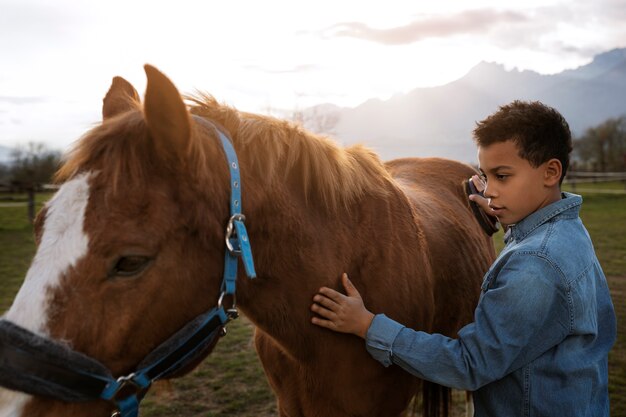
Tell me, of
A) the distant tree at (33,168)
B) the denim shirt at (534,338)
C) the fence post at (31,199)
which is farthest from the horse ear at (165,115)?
→ the distant tree at (33,168)

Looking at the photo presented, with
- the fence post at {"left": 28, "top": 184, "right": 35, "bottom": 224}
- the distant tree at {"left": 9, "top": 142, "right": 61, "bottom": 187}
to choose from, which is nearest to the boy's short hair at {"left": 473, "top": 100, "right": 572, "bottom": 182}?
the fence post at {"left": 28, "top": 184, "right": 35, "bottom": 224}

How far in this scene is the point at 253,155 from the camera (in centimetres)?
185

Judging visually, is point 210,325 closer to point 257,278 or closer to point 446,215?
point 257,278

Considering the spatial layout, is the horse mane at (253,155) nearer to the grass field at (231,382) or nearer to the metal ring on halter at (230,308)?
the metal ring on halter at (230,308)

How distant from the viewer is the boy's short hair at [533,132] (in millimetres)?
1907

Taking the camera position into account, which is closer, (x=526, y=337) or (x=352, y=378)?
(x=526, y=337)

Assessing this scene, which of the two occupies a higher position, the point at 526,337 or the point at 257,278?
the point at 257,278

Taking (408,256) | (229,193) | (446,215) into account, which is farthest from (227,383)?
(229,193)

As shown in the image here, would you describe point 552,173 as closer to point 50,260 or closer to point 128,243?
point 128,243

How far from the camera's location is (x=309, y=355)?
2.10 m

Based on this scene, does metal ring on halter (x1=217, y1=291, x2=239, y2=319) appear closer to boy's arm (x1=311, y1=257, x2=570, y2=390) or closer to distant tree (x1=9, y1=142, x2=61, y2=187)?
boy's arm (x1=311, y1=257, x2=570, y2=390)

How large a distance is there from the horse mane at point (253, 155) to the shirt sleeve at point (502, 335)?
0.71 meters

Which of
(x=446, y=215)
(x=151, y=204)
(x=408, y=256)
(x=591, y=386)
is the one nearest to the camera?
(x=151, y=204)

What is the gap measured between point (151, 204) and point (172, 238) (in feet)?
0.43
